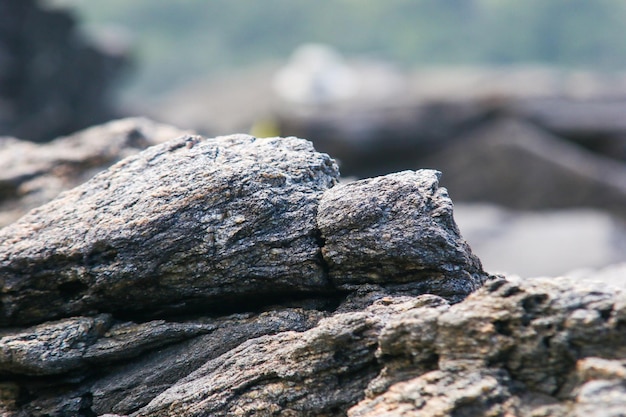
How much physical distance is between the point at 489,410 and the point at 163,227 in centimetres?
730

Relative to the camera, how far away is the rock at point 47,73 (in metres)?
81.1

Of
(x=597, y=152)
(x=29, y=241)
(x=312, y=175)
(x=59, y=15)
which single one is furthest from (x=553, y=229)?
(x=59, y=15)

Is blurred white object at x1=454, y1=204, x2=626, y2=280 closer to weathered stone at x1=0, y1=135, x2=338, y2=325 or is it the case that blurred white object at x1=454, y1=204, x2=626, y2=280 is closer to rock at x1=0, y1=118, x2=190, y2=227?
rock at x1=0, y1=118, x2=190, y2=227

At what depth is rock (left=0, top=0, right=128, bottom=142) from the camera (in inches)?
3194

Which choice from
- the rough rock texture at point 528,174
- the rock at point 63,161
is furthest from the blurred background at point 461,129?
the rock at point 63,161

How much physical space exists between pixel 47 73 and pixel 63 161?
72.1 m

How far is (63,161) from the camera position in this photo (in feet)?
74.2

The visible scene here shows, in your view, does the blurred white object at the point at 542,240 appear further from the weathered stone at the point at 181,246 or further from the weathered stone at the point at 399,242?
the weathered stone at the point at 181,246

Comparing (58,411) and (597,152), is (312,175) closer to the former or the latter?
(58,411)

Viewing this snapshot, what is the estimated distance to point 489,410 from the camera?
31.8 feet

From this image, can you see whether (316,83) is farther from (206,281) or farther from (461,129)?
(206,281)

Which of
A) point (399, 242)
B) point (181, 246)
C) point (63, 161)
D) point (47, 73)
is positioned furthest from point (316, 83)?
point (399, 242)

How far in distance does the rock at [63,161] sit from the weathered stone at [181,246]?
7.27 metres

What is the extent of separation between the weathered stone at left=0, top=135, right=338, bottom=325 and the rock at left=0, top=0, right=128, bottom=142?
66623 millimetres
